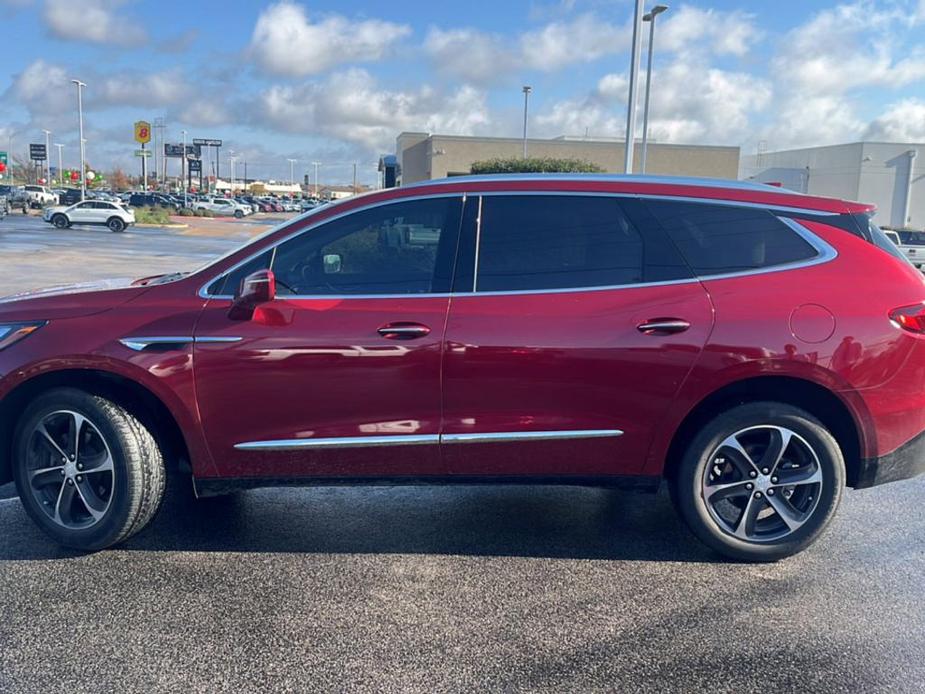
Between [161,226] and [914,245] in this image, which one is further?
[161,226]

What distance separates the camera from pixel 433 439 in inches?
153

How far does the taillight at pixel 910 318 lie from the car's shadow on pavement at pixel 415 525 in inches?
56.7

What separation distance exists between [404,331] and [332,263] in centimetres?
55

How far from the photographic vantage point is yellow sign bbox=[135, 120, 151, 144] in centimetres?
5525

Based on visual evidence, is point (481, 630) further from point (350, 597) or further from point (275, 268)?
point (275, 268)

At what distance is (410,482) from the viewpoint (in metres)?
4.04

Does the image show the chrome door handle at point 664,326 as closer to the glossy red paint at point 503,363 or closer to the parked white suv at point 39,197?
the glossy red paint at point 503,363

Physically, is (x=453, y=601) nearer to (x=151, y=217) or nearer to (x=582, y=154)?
(x=582, y=154)

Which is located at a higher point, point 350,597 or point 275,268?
point 275,268

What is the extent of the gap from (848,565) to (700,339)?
56.7 inches

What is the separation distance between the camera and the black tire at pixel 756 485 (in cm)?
392

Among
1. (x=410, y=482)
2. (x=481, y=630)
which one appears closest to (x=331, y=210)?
(x=410, y=482)

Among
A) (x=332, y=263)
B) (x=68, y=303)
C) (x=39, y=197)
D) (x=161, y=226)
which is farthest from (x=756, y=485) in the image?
(x=39, y=197)

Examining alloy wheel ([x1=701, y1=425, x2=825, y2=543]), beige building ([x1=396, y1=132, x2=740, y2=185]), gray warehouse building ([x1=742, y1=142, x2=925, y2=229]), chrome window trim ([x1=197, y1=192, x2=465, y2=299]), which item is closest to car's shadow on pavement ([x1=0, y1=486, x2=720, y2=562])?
alloy wheel ([x1=701, y1=425, x2=825, y2=543])
